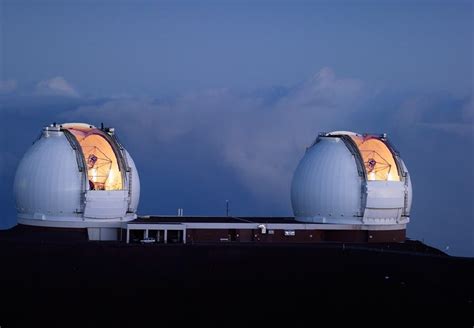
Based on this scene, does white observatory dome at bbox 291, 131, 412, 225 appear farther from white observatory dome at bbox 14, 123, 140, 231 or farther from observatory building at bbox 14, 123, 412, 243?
white observatory dome at bbox 14, 123, 140, 231

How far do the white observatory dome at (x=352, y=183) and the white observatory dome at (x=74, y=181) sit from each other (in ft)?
A: 27.9

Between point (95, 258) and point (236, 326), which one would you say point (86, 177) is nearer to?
point (95, 258)

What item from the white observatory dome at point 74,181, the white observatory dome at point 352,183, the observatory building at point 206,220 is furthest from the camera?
the white observatory dome at point 352,183

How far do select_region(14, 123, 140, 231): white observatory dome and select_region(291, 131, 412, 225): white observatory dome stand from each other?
852cm

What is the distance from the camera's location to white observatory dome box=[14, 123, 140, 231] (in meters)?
47.9

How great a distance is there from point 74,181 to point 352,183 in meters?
13.0

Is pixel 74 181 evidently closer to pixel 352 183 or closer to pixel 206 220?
pixel 206 220

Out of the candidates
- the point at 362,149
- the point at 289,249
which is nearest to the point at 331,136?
the point at 362,149

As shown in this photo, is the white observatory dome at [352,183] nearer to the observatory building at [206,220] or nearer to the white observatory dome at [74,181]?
the observatory building at [206,220]

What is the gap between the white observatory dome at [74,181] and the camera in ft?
157

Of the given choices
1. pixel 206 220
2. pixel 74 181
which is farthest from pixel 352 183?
pixel 74 181

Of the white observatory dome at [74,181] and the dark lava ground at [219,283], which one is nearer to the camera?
the dark lava ground at [219,283]

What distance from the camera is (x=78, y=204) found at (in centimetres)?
4794

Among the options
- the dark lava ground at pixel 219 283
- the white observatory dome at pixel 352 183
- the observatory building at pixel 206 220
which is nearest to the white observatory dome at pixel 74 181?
the observatory building at pixel 206 220
